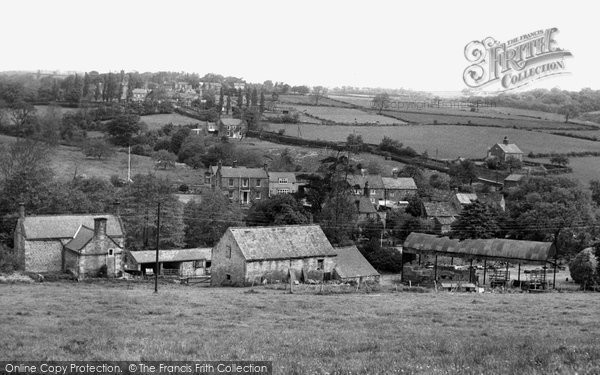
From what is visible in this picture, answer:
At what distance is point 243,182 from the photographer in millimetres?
96562

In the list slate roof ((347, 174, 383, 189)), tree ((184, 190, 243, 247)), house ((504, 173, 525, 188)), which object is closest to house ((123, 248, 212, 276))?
tree ((184, 190, 243, 247))

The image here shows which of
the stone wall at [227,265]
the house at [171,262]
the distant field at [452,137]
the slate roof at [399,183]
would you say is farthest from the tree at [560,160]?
the stone wall at [227,265]

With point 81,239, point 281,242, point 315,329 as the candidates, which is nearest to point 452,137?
point 281,242

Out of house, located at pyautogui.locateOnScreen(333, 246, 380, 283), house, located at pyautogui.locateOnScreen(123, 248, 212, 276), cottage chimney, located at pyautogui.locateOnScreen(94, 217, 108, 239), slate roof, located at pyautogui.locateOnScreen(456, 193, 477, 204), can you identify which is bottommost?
house, located at pyautogui.locateOnScreen(123, 248, 212, 276)

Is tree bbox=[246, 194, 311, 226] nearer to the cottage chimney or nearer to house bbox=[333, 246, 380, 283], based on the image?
house bbox=[333, 246, 380, 283]

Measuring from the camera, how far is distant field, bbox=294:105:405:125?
14338 cm

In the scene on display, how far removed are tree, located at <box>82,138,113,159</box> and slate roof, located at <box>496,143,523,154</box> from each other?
6375 centimetres

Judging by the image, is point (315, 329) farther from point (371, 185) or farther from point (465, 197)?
point (371, 185)

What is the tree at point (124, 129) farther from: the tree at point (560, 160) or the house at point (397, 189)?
the tree at point (560, 160)

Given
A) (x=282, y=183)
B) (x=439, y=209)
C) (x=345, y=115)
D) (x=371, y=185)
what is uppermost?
(x=345, y=115)

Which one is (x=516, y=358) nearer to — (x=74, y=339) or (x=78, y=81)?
(x=74, y=339)

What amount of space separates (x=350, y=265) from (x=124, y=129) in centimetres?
8530

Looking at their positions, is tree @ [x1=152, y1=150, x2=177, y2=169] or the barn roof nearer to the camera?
the barn roof

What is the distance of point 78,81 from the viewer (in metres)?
179
